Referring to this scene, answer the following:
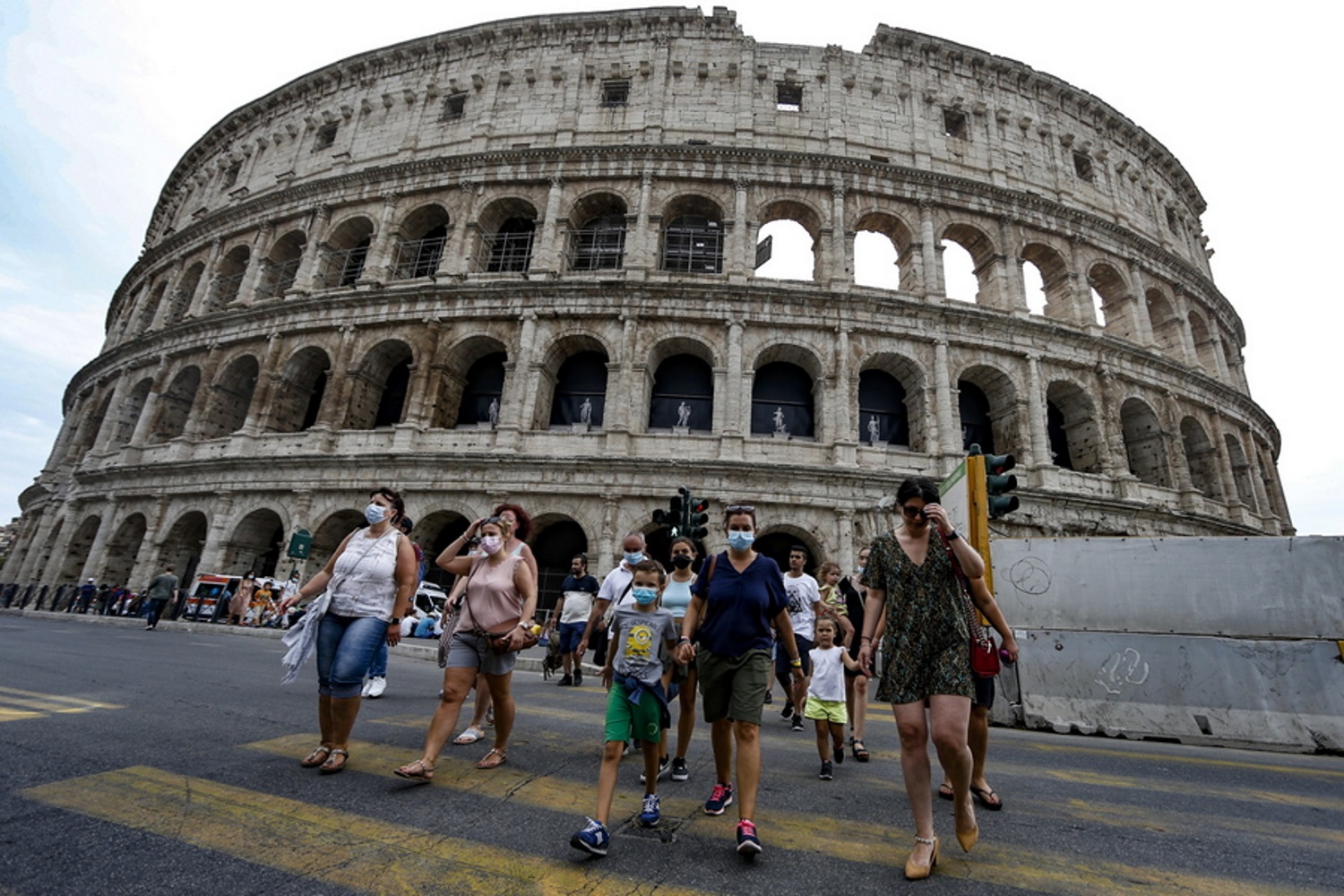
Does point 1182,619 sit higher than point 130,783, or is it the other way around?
point 1182,619

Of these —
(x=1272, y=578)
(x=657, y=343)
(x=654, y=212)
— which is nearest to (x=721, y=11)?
(x=654, y=212)

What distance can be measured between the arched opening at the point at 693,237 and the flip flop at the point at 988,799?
1652 cm

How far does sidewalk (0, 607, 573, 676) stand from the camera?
11219 millimetres

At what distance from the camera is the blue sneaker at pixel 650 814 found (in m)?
2.91

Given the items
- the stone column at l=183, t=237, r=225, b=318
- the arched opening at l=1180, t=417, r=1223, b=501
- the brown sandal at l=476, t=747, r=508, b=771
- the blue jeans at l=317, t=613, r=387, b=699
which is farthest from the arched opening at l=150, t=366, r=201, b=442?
the arched opening at l=1180, t=417, r=1223, b=501

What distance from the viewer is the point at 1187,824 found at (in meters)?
3.47

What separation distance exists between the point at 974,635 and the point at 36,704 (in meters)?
7.12

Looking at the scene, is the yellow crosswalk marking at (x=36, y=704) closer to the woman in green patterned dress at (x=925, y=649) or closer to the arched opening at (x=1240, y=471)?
the woman in green patterned dress at (x=925, y=649)

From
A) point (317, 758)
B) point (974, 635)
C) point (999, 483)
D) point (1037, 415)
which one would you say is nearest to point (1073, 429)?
point (1037, 415)

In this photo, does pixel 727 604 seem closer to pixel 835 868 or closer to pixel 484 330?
pixel 835 868

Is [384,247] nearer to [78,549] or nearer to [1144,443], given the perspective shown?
[78,549]

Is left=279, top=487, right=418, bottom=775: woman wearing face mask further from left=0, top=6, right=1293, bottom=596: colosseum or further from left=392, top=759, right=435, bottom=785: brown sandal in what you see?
left=0, top=6, right=1293, bottom=596: colosseum

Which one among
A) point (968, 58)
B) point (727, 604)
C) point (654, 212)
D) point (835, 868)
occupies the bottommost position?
point (835, 868)

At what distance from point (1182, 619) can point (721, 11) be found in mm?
22571
